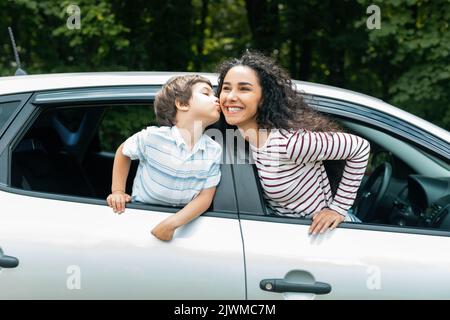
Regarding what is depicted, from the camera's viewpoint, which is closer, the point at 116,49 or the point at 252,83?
the point at 252,83

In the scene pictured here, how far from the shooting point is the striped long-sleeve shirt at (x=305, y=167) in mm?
2729

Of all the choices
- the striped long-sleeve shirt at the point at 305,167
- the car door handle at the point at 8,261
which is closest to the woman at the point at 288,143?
the striped long-sleeve shirt at the point at 305,167

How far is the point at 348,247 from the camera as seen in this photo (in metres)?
2.66

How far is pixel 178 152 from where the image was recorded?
276cm

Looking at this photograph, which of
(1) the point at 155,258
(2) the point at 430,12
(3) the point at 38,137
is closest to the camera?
(1) the point at 155,258

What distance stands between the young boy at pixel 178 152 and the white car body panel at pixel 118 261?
0.41 feet

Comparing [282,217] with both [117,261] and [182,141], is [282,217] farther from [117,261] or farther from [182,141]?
[117,261]

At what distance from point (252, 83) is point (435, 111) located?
147 inches

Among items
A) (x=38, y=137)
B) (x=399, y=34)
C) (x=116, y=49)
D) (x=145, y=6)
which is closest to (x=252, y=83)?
(x=38, y=137)

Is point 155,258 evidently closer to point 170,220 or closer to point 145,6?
point 170,220

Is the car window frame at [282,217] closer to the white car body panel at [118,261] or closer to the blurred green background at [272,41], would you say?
the white car body panel at [118,261]

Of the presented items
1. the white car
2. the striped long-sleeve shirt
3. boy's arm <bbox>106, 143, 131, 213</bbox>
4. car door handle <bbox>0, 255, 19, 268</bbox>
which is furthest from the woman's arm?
car door handle <bbox>0, 255, 19, 268</bbox>

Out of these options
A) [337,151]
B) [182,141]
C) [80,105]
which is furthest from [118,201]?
[337,151]

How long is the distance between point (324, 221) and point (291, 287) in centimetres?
29
